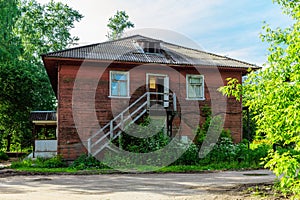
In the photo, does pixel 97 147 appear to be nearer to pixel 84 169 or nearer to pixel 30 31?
pixel 84 169

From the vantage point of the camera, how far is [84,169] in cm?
1441

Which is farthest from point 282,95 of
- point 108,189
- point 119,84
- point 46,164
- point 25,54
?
point 25,54

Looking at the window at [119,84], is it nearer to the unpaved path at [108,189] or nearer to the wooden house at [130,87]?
the wooden house at [130,87]

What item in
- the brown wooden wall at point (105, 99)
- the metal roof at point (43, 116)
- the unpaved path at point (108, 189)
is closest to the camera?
the unpaved path at point (108, 189)

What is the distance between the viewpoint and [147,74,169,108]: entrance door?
1834cm

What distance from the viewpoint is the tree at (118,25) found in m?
43.8

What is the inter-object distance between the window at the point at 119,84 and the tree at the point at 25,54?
14.5 metres

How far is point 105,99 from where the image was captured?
17406 mm

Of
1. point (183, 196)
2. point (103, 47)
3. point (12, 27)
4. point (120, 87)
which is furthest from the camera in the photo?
point (12, 27)

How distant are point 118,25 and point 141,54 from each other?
2633cm

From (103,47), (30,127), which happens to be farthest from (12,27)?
(103,47)

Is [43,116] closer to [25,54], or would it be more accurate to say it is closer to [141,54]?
[141,54]

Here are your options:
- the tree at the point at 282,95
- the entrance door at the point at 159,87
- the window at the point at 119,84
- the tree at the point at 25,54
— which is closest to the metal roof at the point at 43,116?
the tree at the point at 25,54

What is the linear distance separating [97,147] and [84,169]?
7.21 feet
